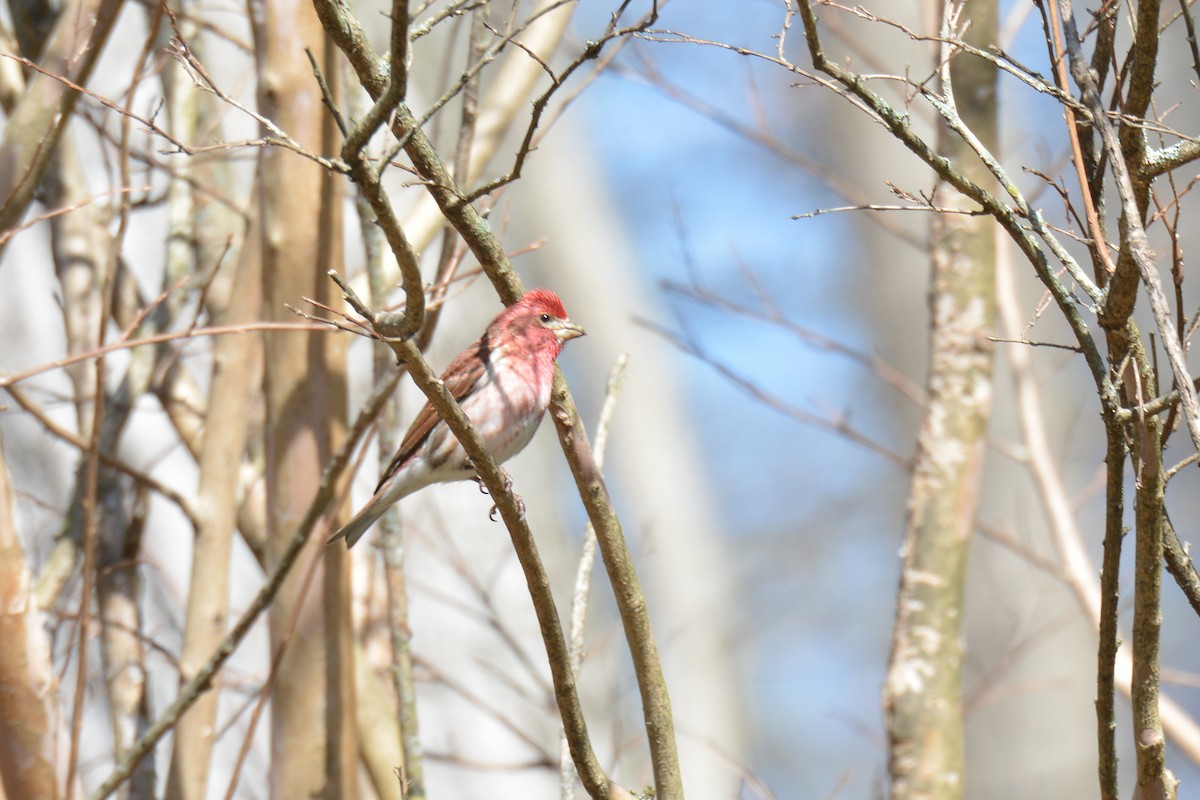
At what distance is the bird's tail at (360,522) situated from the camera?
4.05 meters

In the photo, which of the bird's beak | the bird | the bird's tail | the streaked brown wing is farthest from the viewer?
the bird's beak

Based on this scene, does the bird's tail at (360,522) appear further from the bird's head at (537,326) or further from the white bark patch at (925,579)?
the white bark patch at (925,579)

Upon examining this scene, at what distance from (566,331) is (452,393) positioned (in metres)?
0.47

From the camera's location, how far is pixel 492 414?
4.21 m

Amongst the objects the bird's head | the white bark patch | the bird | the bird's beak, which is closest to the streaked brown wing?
the bird

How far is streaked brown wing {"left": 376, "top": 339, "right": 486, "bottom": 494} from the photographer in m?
4.29

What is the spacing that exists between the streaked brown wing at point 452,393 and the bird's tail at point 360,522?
2.6 inches

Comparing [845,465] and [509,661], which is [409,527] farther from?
[845,465]

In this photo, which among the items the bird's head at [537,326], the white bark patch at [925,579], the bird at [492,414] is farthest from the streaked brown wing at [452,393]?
the white bark patch at [925,579]

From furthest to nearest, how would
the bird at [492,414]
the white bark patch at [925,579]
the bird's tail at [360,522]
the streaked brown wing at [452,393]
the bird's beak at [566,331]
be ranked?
the white bark patch at [925,579] < the bird's beak at [566,331] < the streaked brown wing at [452,393] < the bird at [492,414] < the bird's tail at [360,522]

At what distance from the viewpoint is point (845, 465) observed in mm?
15680

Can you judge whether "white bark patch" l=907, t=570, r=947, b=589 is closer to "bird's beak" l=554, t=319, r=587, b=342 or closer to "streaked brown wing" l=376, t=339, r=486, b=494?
"bird's beak" l=554, t=319, r=587, b=342

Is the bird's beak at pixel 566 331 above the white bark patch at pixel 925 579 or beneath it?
above

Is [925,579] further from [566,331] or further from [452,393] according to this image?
[452,393]
